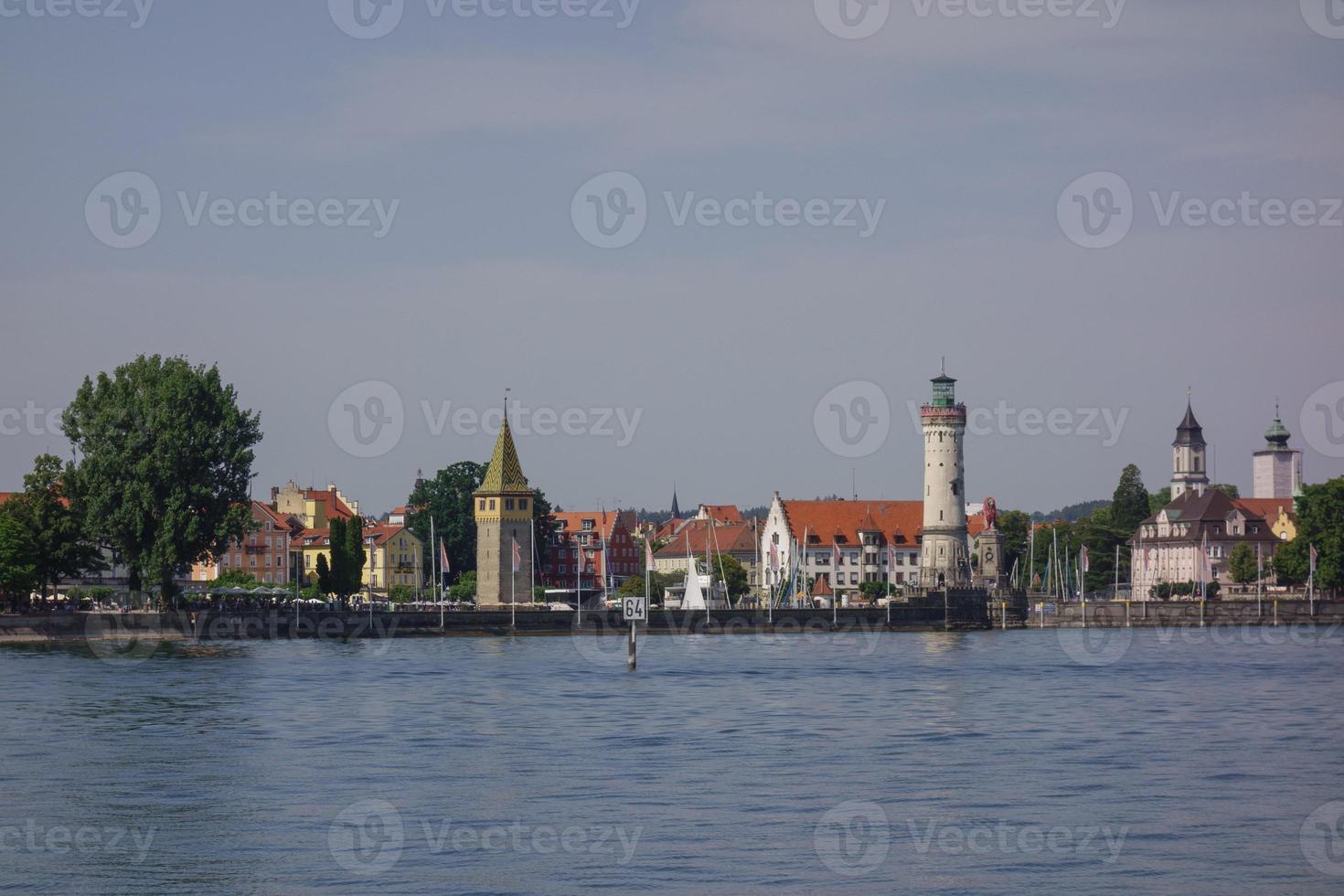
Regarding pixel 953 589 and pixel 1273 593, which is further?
pixel 1273 593

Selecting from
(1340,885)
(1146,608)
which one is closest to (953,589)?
(1146,608)

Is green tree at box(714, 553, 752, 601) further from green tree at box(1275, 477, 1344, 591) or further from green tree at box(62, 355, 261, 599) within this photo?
green tree at box(62, 355, 261, 599)

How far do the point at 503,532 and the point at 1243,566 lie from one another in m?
66.7

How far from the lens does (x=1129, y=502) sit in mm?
194125

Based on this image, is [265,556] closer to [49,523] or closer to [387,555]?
[387,555]

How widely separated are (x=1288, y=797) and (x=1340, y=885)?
29.9 feet

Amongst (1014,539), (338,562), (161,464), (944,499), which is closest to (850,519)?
(1014,539)

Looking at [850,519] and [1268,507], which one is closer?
[850,519]

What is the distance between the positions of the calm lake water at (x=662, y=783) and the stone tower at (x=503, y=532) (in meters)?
46.8

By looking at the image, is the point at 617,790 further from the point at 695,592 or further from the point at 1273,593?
the point at 1273,593

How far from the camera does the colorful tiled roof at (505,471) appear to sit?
124250 millimetres

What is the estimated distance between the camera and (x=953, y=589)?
417 ft

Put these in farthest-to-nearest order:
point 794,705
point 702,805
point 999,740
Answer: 1. point 794,705
2. point 999,740
3. point 702,805

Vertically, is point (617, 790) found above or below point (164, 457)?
below
